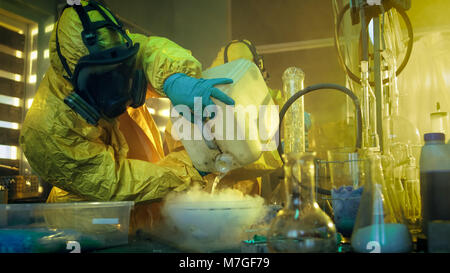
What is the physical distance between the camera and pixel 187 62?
116cm

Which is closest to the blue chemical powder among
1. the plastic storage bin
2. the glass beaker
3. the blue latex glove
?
the glass beaker

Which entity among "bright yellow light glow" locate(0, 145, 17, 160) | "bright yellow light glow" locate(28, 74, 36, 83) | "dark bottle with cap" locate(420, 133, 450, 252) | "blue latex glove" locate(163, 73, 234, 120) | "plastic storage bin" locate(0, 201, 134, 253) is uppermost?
"bright yellow light glow" locate(28, 74, 36, 83)

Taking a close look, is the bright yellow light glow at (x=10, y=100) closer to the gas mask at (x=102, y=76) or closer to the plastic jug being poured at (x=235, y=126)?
the gas mask at (x=102, y=76)

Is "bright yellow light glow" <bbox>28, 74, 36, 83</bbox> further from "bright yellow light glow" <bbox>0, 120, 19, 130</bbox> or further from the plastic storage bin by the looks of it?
the plastic storage bin

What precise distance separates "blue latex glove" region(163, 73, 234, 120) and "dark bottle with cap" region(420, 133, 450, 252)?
469 mm

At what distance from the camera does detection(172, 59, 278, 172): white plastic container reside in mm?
917

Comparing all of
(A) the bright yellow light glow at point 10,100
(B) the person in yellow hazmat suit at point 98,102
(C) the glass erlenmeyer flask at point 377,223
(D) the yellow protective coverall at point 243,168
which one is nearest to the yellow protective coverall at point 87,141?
(B) the person in yellow hazmat suit at point 98,102

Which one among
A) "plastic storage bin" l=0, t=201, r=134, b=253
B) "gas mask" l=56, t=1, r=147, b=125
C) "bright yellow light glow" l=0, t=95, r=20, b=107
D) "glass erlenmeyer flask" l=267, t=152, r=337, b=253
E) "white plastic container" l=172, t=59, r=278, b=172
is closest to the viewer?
"glass erlenmeyer flask" l=267, t=152, r=337, b=253

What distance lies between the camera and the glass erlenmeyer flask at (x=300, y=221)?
1.84ft

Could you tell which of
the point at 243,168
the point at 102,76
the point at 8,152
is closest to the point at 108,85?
the point at 102,76

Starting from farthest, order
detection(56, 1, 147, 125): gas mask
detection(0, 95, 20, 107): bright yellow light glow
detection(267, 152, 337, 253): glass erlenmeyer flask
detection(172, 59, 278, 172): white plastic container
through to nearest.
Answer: detection(0, 95, 20, 107): bright yellow light glow, detection(56, 1, 147, 125): gas mask, detection(172, 59, 278, 172): white plastic container, detection(267, 152, 337, 253): glass erlenmeyer flask

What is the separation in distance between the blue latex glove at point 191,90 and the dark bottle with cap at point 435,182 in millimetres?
469

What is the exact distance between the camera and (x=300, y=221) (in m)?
0.58
